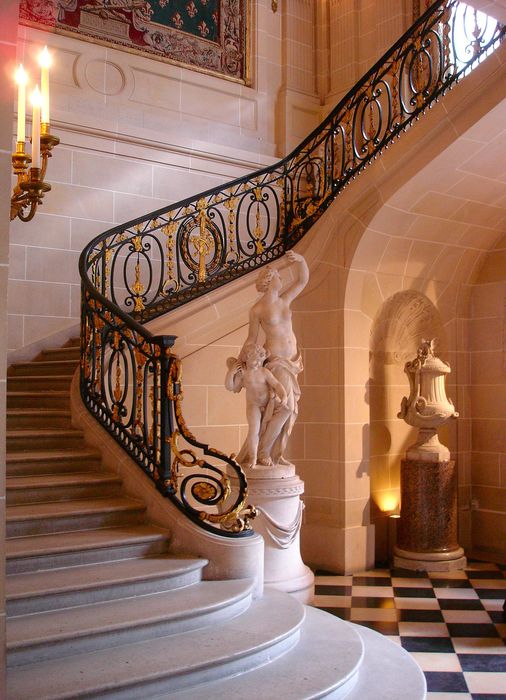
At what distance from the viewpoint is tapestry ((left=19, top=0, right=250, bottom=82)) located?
799 centimetres

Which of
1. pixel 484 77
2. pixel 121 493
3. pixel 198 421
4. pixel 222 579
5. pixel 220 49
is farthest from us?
pixel 220 49

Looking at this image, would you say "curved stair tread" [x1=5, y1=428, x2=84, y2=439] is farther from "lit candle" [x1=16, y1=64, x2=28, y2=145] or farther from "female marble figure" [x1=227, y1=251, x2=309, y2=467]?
"lit candle" [x1=16, y1=64, x2=28, y2=145]

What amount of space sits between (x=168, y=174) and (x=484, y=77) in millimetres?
3773

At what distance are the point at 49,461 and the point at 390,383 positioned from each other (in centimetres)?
393

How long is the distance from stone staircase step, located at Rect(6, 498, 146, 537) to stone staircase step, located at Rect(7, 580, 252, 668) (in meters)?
0.71

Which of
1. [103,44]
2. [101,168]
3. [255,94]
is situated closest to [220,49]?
[255,94]

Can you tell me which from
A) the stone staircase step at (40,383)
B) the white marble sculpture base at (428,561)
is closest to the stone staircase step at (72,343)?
the stone staircase step at (40,383)

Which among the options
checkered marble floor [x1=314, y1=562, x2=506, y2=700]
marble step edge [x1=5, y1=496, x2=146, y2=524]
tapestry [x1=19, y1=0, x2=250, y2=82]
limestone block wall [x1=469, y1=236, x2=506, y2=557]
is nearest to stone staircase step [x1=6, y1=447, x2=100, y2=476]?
marble step edge [x1=5, y1=496, x2=146, y2=524]

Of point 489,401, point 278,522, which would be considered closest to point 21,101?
point 278,522

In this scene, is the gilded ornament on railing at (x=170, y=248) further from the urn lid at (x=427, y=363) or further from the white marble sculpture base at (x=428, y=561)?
the white marble sculpture base at (x=428, y=561)

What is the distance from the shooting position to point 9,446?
5.30m

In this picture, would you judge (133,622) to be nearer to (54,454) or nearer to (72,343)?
(54,454)

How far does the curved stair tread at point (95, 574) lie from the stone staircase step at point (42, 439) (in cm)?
136

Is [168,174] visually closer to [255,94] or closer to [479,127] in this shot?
[255,94]
